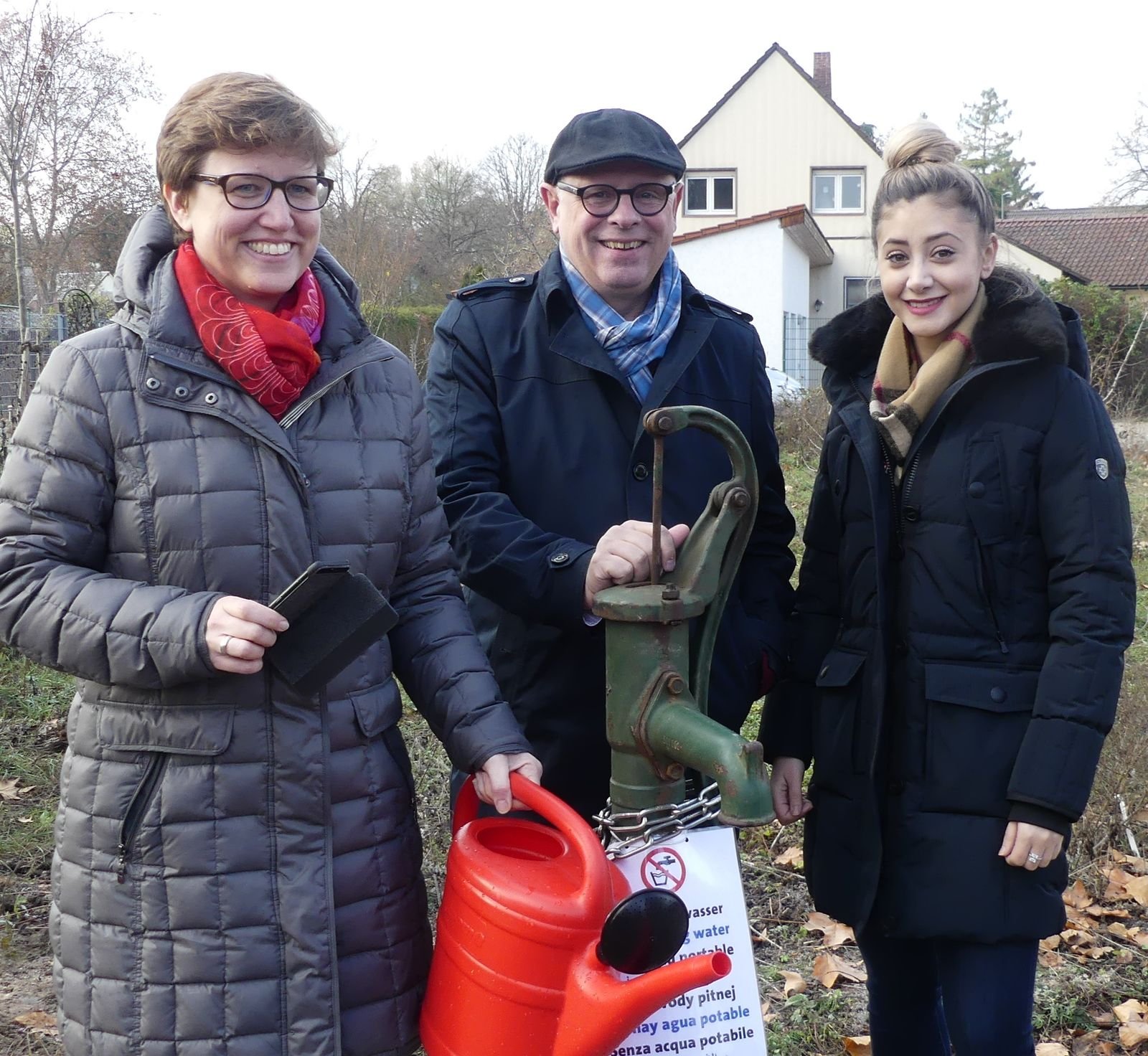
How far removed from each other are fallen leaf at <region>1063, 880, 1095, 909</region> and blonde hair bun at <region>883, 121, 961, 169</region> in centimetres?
246

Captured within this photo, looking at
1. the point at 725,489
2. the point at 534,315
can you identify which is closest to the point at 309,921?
the point at 725,489

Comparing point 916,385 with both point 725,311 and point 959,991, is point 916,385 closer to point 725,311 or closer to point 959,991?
point 725,311

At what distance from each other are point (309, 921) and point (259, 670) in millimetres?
382

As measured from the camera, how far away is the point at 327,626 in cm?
167

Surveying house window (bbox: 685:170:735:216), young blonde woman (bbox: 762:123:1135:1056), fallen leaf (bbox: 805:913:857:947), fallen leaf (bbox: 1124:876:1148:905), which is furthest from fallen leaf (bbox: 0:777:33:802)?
house window (bbox: 685:170:735:216)

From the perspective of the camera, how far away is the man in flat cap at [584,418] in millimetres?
2219

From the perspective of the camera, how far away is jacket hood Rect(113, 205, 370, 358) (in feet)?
5.89

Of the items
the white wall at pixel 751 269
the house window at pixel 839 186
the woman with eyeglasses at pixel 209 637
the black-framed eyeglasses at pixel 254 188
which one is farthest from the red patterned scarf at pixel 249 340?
the house window at pixel 839 186

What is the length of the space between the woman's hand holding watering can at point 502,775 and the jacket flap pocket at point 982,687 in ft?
2.37

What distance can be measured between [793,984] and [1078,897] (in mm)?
1094

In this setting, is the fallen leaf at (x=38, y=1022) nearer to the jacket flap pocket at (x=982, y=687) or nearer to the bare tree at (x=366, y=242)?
the jacket flap pocket at (x=982, y=687)

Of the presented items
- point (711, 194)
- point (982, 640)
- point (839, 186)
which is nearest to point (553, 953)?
point (982, 640)

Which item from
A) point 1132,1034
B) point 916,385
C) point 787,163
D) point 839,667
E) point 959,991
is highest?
point 787,163

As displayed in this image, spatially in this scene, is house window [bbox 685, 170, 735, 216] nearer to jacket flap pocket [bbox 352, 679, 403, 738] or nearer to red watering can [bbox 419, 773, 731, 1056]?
jacket flap pocket [bbox 352, 679, 403, 738]
